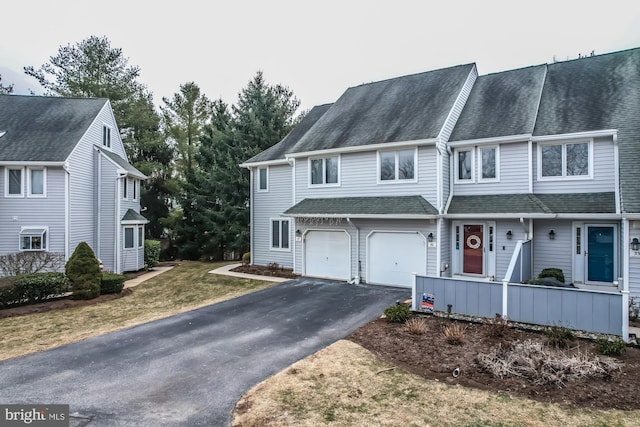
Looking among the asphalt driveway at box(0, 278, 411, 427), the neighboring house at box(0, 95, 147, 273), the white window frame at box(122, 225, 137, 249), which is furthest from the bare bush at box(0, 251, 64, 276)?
the asphalt driveway at box(0, 278, 411, 427)

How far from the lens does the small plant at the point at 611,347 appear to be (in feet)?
23.6

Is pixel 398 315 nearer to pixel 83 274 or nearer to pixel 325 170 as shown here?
pixel 325 170

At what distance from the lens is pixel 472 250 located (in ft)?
45.3

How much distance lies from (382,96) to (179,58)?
24.4 m

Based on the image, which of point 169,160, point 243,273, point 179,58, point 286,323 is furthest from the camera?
point 179,58

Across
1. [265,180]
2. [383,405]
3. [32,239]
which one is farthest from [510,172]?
[32,239]

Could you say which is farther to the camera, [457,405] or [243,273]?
[243,273]

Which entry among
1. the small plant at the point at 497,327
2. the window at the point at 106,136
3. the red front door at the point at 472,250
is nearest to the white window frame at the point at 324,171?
the red front door at the point at 472,250

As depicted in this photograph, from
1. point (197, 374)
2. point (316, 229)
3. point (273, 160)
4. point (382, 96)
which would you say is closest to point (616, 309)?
point (197, 374)

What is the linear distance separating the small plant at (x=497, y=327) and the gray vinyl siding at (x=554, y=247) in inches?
194

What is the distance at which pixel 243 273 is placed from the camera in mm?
17641

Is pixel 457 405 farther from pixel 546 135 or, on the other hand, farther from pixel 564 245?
pixel 546 135

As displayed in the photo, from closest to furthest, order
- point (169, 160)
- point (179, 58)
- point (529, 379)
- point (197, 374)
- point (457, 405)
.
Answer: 1. point (457, 405)
2. point (529, 379)
3. point (197, 374)
4. point (169, 160)
5. point (179, 58)

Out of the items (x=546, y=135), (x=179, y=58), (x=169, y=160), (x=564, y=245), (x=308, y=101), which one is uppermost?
(x=179, y=58)
